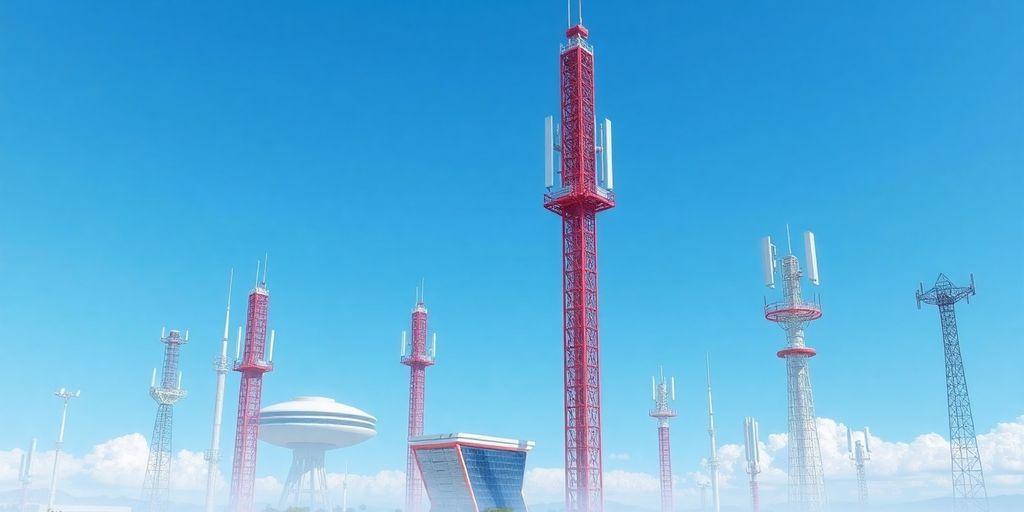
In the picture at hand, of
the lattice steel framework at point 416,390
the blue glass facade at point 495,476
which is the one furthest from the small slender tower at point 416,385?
the blue glass facade at point 495,476

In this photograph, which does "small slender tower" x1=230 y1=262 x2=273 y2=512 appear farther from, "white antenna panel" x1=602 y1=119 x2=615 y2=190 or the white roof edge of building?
"white antenna panel" x1=602 y1=119 x2=615 y2=190

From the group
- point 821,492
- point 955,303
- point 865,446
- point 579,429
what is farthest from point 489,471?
point 865,446

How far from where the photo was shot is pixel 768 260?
12794 centimetres

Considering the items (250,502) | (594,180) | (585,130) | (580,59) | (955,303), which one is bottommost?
(250,502)

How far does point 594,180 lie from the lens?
338 ft

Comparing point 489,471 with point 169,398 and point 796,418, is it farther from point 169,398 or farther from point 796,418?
point 169,398

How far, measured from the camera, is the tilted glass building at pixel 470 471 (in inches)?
5059

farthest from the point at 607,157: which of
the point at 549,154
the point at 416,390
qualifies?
the point at 416,390

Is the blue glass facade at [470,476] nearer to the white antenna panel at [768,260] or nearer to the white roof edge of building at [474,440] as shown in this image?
the white roof edge of building at [474,440]

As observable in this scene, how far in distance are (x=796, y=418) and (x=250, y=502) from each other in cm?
10595

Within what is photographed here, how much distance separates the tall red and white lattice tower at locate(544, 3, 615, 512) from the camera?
9656 centimetres

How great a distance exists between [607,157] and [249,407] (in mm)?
99336

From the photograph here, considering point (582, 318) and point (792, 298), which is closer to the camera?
point (582, 318)

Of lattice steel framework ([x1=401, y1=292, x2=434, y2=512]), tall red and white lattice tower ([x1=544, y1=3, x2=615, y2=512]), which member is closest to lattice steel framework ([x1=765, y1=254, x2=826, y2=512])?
tall red and white lattice tower ([x1=544, y1=3, x2=615, y2=512])
